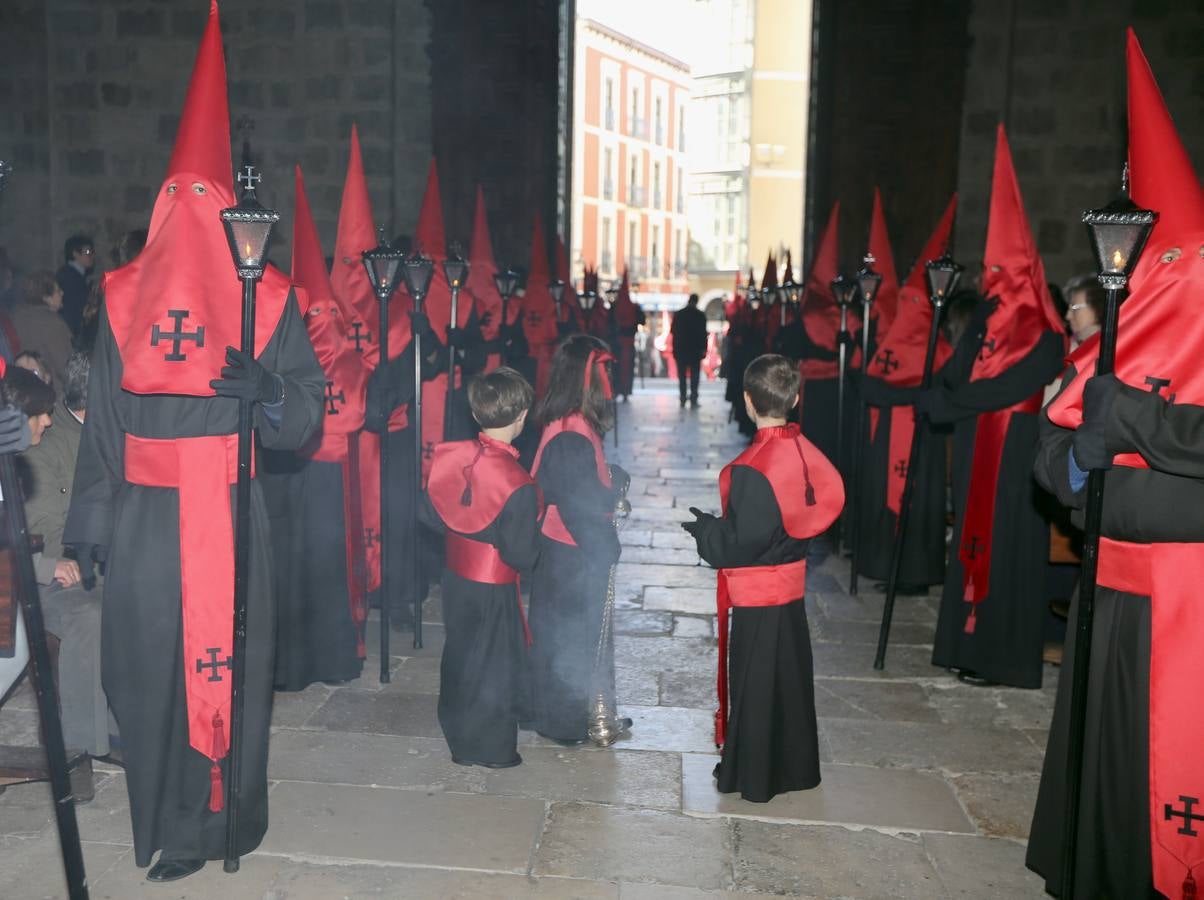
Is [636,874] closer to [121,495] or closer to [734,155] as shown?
[121,495]

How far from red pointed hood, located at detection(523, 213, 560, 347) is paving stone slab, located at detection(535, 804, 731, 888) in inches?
360

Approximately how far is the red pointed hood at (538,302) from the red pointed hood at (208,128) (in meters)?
9.06

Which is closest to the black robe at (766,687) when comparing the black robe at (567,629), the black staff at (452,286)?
the black robe at (567,629)

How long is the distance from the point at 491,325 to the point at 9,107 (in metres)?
6.07

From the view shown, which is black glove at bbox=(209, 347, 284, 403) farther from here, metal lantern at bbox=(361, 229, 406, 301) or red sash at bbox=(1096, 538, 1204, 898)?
red sash at bbox=(1096, 538, 1204, 898)

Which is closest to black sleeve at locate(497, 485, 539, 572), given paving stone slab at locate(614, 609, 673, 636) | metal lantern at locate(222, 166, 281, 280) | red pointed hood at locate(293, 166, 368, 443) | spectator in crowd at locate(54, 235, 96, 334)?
metal lantern at locate(222, 166, 281, 280)

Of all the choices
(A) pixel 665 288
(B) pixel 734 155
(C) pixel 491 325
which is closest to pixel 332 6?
(C) pixel 491 325

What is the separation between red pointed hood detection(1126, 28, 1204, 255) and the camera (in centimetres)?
289

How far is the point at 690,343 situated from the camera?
19.3 m

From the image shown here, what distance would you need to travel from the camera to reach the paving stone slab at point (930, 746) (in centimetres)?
442

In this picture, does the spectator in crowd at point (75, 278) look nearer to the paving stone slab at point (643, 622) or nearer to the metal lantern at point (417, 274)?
the metal lantern at point (417, 274)

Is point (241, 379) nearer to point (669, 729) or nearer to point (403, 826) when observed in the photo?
point (403, 826)

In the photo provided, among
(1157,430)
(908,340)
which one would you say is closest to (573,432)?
(1157,430)

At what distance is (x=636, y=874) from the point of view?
11.4 ft
